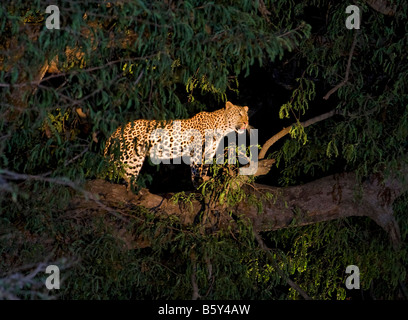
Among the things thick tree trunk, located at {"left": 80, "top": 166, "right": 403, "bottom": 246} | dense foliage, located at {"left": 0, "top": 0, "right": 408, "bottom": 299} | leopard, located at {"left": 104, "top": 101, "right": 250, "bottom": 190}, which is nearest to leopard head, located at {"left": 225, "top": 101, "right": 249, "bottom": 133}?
leopard, located at {"left": 104, "top": 101, "right": 250, "bottom": 190}

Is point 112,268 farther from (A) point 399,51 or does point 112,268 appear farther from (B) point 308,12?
(B) point 308,12

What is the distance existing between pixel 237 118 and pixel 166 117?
195cm

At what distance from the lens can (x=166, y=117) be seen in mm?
5352

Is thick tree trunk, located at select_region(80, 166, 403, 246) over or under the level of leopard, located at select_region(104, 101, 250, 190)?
under

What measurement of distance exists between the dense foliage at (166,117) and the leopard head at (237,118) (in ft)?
1.56

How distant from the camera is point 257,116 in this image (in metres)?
8.64

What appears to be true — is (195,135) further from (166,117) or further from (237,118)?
(166,117)

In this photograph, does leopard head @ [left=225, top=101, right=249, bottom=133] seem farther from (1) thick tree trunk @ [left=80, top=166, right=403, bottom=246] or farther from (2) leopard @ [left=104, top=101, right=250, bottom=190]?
(1) thick tree trunk @ [left=80, top=166, right=403, bottom=246]

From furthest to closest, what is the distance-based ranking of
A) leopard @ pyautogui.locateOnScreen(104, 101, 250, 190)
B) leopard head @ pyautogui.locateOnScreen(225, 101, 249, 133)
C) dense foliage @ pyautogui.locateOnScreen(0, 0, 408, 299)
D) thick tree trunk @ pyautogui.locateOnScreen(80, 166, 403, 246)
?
leopard head @ pyautogui.locateOnScreen(225, 101, 249, 133) < leopard @ pyautogui.locateOnScreen(104, 101, 250, 190) < thick tree trunk @ pyautogui.locateOnScreen(80, 166, 403, 246) < dense foliage @ pyautogui.locateOnScreen(0, 0, 408, 299)

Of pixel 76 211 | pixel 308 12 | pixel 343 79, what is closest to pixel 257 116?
pixel 308 12

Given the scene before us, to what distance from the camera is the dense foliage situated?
484 cm

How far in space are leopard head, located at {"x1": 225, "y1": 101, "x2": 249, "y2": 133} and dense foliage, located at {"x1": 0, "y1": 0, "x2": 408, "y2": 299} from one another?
48 centimetres

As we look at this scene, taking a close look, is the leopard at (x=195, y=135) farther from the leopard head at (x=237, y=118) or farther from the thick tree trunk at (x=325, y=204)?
the thick tree trunk at (x=325, y=204)

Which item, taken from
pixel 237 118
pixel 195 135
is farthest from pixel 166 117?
pixel 237 118
